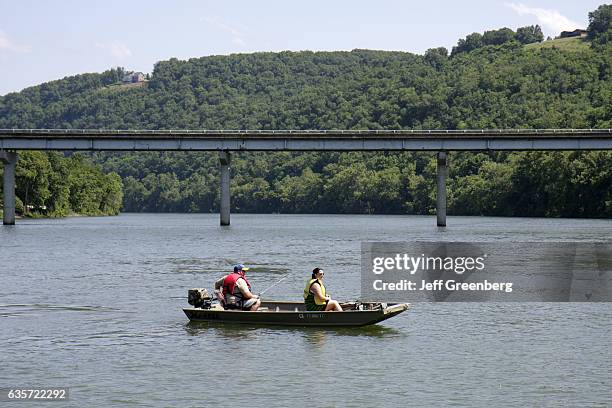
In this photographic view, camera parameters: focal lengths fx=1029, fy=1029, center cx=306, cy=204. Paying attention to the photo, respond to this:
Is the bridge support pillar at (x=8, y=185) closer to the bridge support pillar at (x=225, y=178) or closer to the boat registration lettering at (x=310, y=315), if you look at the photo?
the bridge support pillar at (x=225, y=178)

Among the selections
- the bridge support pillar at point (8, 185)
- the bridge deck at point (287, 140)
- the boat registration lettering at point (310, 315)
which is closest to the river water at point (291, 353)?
the boat registration lettering at point (310, 315)

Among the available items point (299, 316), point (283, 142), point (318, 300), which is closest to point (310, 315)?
point (299, 316)

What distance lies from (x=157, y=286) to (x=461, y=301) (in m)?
16.1

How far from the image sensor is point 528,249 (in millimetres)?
79125

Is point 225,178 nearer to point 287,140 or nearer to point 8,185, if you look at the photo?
point 287,140

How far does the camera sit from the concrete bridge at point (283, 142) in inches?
5059

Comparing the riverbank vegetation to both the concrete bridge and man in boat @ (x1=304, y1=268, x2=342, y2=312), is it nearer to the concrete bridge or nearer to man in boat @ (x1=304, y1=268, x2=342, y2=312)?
the concrete bridge

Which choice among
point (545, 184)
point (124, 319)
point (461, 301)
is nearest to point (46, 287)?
point (124, 319)

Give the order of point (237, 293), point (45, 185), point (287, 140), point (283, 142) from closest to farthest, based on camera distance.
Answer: point (237, 293), point (287, 140), point (283, 142), point (45, 185)

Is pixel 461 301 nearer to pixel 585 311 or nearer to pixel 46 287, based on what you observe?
pixel 585 311

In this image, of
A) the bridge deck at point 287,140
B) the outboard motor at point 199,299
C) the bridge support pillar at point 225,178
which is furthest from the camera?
the bridge support pillar at point 225,178

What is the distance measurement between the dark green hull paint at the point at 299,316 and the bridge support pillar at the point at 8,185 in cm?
9606

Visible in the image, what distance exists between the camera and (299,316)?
36.6m

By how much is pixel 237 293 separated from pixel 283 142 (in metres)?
96.8
